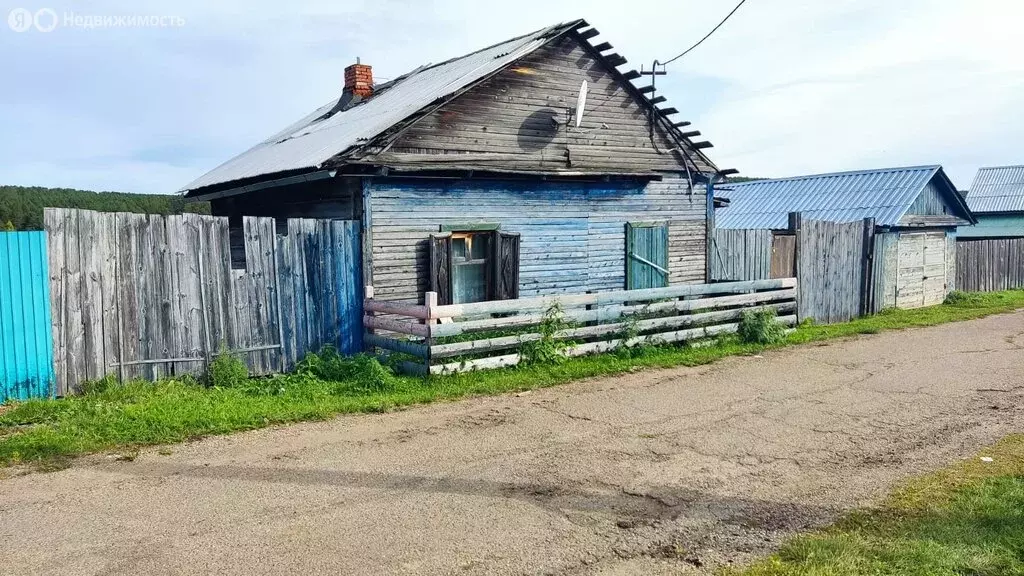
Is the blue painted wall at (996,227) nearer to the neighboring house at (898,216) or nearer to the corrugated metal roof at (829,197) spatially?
the corrugated metal roof at (829,197)

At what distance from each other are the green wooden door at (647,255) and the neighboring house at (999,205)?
23.1 m

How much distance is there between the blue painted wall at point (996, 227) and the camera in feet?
105

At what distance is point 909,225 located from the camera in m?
20.4

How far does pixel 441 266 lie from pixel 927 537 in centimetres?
856

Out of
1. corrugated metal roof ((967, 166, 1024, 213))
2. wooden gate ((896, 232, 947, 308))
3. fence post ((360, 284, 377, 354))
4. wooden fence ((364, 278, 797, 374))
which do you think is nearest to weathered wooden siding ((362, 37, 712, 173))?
fence post ((360, 284, 377, 354))

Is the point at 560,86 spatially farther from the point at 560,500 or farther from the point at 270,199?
the point at 560,500

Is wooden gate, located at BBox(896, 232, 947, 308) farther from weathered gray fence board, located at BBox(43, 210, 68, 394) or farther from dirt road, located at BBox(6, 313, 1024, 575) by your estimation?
weathered gray fence board, located at BBox(43, 210, 68, 394)

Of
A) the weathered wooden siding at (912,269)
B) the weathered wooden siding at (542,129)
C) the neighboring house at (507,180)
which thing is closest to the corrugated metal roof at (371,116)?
the neighboring house at (507,180)

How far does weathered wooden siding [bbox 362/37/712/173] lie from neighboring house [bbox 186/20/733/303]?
0.03 metres

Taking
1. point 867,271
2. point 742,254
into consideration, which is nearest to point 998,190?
point 867,271

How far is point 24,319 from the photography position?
27.3 ft

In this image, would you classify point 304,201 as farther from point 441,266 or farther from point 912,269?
point 912,269

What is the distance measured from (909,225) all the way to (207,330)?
1823cm

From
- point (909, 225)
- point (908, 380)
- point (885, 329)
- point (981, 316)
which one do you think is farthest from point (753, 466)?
point (909, 225)
